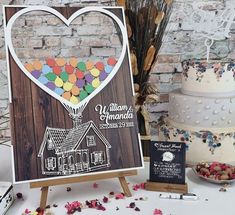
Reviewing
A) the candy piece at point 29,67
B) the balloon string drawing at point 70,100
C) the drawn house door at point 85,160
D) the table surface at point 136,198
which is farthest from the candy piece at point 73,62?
the table surface at point 136,198

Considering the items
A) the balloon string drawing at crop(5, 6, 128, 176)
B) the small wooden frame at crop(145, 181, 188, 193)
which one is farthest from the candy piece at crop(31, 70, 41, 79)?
the small wooden frame at crop(145, 181, 188, 193)

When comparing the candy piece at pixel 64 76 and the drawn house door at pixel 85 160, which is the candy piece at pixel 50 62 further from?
the drawn house door at pixel 85 160

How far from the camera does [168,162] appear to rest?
98 centimetres

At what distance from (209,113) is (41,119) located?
1.91ft

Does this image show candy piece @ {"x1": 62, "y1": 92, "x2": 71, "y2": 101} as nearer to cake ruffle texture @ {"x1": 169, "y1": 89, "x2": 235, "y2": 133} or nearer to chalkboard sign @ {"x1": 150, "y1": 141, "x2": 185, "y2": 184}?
chalkboard sign @ {"x1": 150, "y1": 141, "x2": 185, "y2": 184}

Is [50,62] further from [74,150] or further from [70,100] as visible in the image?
[74,150]

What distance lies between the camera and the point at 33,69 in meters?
0.89

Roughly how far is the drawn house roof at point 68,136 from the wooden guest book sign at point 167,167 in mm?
168

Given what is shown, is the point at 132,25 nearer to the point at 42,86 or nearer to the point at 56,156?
the point at 42,86

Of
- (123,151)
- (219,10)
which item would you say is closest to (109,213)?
(123,151)

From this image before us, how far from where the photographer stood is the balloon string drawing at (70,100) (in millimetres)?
879

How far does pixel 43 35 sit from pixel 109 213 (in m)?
0.92

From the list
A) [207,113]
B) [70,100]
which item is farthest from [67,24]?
[207,113]

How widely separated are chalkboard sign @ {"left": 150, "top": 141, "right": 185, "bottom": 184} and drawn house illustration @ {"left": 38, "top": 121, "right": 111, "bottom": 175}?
163mm
